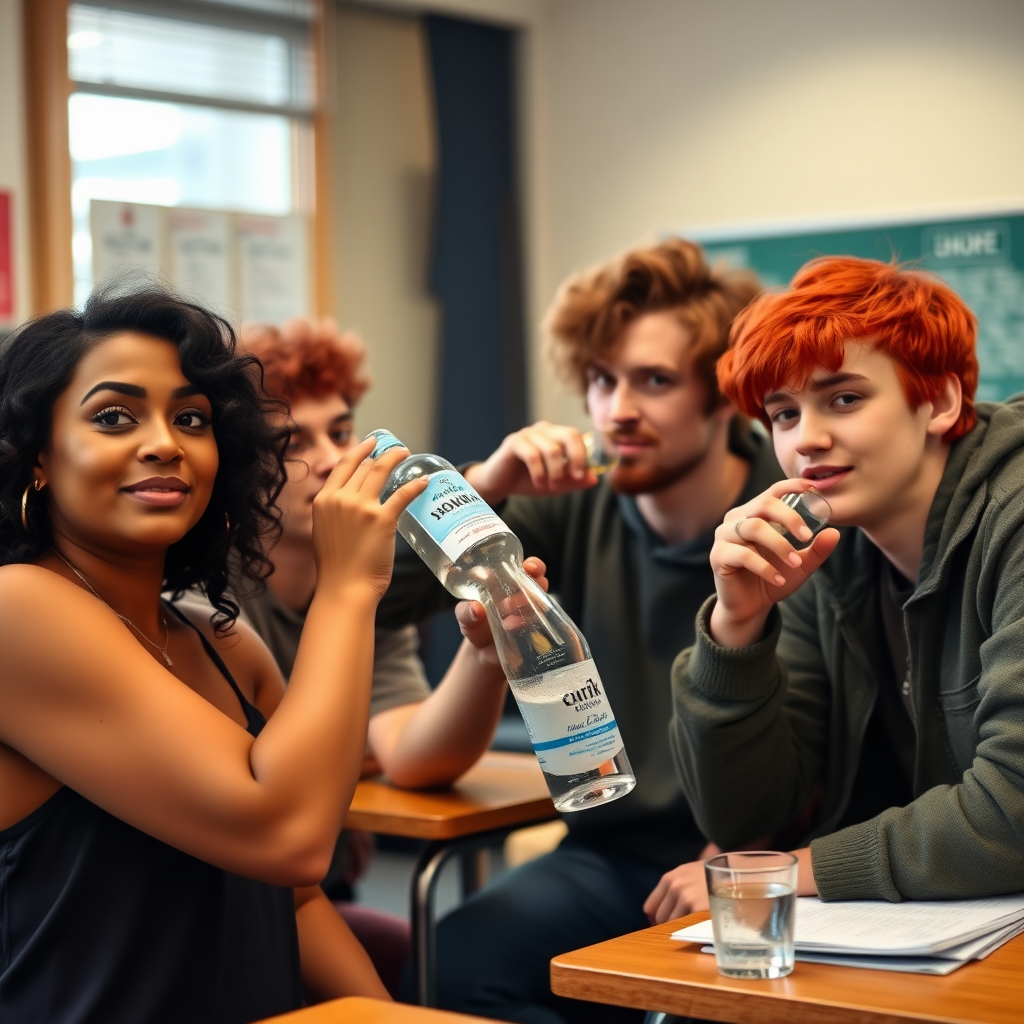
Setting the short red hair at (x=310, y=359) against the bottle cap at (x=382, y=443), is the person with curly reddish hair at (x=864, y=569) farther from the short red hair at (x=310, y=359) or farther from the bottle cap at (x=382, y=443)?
the short red hair at (x=310, y=359)

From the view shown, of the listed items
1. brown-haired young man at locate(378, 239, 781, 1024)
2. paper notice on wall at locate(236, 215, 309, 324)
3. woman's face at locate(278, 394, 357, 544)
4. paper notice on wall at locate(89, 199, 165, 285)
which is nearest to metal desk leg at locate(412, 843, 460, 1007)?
brown-haired young man at locate(378, 239, 781, 1024)

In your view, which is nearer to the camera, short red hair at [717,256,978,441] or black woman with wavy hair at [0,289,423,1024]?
black woman with wavy hair at [0,289,423,1024]

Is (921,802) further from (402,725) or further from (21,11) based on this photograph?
(21,11)

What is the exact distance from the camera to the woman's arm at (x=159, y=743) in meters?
1.23

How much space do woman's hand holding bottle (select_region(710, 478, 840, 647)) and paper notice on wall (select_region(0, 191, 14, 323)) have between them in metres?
3.33

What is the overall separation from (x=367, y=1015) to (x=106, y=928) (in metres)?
0.34

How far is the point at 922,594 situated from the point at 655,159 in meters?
4.17

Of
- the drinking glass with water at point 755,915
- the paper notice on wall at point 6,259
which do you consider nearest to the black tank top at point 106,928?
the drinking glass with water at point 755,915

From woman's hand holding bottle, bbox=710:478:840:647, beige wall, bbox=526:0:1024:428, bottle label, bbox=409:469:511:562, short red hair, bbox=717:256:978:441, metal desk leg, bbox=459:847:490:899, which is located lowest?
metal desk leg, bbox=459:847:490:899

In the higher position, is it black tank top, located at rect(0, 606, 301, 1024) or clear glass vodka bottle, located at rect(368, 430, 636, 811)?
clear glass vodka bottle, located at rect(368, 430, 636, 811)

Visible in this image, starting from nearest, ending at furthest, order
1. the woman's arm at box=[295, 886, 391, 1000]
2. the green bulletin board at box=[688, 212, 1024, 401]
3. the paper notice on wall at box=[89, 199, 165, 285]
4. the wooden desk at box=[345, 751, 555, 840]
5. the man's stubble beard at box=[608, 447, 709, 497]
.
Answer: the woman's arm at box=[295, 886, 391, 1000] < the wooden desk at box=[345, 751, 555, 840] < the man's stubble beard at box=[608, 447, 709, 497] < the green bulletin board at box=[688, 212, 1024, 401] < the paper notice on wall at box=[89, 199, 165, 285]

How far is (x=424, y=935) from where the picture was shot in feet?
6.14

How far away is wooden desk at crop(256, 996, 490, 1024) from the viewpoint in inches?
40.9

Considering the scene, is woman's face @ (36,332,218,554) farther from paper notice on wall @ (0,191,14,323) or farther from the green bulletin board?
paper notice on wall @ (0,191,14,323)
